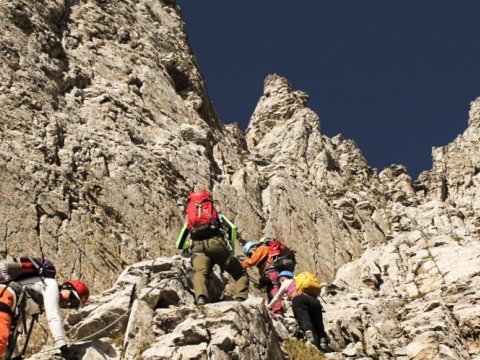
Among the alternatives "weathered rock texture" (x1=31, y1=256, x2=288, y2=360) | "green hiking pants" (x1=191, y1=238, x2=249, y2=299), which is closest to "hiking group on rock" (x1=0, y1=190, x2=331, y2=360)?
"green hiking pants" (x1=191, y1=238, x2=249, y2=299)

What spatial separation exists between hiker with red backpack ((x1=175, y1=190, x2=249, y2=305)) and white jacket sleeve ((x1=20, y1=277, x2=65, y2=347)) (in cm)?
321

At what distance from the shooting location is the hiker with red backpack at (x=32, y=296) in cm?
1034

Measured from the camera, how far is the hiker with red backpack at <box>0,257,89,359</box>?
33.9 ft

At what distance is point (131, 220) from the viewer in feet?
70.4

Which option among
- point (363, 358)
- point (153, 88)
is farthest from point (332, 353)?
point (153, 88)

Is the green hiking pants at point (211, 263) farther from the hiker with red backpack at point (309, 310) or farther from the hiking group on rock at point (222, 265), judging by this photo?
the hiker with red backpack at point (309, 310)

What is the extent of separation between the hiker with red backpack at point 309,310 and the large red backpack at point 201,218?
242 cm

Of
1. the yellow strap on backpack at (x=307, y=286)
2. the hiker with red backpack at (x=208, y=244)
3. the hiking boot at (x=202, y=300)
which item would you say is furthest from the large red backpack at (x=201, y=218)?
the yellow strap on backpack at (x=307, y=286)

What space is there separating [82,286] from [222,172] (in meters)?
19.0

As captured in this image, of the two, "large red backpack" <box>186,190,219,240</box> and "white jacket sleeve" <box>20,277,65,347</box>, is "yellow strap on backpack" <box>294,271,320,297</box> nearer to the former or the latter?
"large red backpack" <box>186,190,219,240</box>

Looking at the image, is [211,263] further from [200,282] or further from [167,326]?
[167,326]

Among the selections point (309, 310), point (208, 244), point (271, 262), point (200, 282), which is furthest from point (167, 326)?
point (271, 262)

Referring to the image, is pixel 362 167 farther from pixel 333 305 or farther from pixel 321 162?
pixel 333 305

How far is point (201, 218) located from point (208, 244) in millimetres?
671
